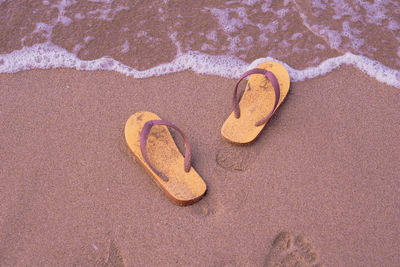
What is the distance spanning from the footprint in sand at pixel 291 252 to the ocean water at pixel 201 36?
1.12 meters

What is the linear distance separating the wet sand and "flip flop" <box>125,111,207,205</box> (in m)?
0.07

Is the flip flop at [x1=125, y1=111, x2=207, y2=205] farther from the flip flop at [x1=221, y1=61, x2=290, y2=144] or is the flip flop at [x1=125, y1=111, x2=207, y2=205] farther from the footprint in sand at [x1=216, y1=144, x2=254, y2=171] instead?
the flip flop at [x1=221, y1=61, x2=290, y2=144]

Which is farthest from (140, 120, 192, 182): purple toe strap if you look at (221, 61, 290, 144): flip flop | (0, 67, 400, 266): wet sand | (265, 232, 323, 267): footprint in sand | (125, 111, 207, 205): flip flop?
(265, 232, 323, 267): footprint in sand

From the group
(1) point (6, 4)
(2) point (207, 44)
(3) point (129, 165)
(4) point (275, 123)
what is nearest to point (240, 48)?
(2) point (207, 44)

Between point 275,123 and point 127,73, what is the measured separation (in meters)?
1.04

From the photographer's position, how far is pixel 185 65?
7.73 feet

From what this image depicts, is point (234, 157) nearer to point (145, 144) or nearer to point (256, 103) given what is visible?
point (256, 103)

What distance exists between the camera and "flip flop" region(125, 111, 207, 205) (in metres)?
1.77

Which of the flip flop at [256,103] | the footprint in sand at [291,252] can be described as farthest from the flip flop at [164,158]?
the footprint in sand at [291,252]

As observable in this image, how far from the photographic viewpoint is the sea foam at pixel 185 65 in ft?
7.59

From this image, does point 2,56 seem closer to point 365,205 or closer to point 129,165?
point 129,165

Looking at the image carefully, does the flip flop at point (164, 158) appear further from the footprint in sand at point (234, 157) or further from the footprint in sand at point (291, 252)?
the footprint in sand at point (291, 252)

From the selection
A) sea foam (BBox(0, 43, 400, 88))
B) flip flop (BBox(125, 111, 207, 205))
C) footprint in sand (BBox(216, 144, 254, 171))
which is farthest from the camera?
sea foam (BBox(0, 43, 400, 88))

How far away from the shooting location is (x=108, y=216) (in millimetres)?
1743
